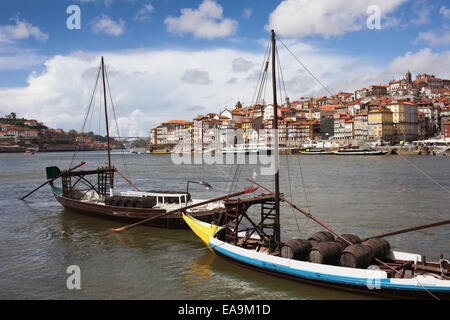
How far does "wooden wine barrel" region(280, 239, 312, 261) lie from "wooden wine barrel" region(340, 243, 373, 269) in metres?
1.15

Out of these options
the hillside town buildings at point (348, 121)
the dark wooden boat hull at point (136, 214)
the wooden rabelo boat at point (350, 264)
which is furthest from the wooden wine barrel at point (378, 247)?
the hillside town buildings at point (348, 121)

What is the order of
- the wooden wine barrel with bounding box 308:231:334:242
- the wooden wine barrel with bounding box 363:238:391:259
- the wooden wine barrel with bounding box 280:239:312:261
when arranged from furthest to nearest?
1. the wooden wine barrel with bounding box 308:231:334:242
2. the wooden wine barrel with bounding box 280:239:312:261
3. the wooden wine barrel with bounding box 363:238:391:259

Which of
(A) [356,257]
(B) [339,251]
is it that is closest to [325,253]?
(B) [339,251]

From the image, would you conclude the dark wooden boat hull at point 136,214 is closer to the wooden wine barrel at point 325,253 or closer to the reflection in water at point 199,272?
the reflection in water at point 199,272

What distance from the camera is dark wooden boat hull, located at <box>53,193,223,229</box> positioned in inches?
679

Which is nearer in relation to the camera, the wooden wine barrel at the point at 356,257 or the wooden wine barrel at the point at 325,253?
the wooden wine barrel at the point at 356,257

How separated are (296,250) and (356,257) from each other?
166 cm

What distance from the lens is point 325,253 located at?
10.5 meters

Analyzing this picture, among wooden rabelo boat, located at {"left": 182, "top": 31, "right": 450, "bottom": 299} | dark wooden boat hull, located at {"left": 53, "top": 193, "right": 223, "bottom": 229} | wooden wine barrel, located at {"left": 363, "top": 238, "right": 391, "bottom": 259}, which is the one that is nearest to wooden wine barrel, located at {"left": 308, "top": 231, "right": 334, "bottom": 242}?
wooden rabelo boat, located at {"left": 182, "top": 31, "right": 450, "bottom": 299}

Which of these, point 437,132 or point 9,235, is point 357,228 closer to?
point 9,235

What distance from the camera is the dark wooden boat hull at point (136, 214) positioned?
679 inches

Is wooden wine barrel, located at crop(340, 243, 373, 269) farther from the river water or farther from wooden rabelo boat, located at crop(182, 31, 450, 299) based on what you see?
the river water

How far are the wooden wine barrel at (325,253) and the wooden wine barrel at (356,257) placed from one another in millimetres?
356

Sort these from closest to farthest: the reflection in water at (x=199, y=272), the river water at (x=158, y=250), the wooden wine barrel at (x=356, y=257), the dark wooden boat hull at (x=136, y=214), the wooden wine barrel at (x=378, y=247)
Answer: the wooden wine barrel at (x=356, y=257)
the wooden wine barrel at (x=378, y=247)
the river water at (x=158, y=250)
the reflection in water at (x=199, y=272)
the dark wooden boat hull at (x=136, y=214)
